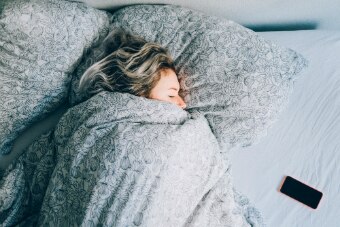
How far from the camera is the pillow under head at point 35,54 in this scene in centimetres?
122

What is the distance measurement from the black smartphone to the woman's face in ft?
1.48

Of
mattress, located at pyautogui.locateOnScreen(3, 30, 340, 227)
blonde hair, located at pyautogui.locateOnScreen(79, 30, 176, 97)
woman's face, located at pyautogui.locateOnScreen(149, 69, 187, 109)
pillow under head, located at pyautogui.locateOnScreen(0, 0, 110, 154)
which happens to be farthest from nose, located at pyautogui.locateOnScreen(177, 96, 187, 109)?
pillow under head, located at pyautogui.locateOnScreen(0, 0, 110, 154)

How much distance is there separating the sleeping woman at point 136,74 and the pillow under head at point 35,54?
14 cm

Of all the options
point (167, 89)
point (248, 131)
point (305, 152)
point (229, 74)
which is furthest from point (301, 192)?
point (167, 89)

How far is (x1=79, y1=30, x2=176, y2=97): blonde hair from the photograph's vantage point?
1166 millimetres

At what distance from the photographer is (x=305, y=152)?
128cm

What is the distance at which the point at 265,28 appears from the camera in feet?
5.33

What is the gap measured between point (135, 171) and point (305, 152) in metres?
0.65

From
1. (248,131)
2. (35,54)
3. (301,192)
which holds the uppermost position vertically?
(35,54)

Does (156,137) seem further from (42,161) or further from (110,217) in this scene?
(42,161)

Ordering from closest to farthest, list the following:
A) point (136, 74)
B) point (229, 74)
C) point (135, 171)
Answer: point (135, 171) → point (136, 74) → point (229, 74)

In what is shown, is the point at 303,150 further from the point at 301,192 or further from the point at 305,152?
the point at 301,192

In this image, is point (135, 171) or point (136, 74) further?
point (136, 74)

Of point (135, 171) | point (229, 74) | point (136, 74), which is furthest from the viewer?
point (229, 74)
